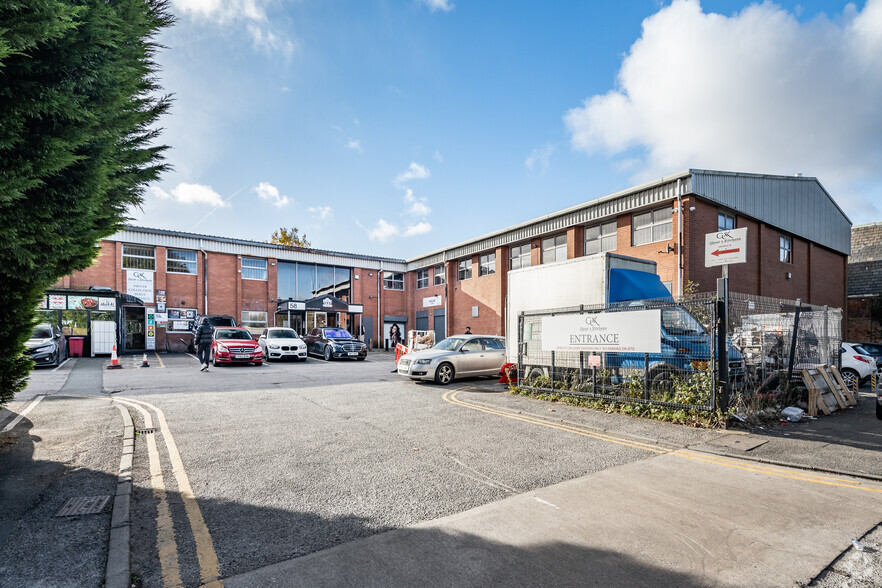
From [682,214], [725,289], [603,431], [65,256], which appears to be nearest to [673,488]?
[603,431]

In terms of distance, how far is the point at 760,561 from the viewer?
3.24 m

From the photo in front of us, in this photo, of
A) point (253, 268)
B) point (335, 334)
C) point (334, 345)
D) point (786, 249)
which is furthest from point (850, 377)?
point (253, 268)

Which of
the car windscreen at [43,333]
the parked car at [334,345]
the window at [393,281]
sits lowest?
the parked car at [334,345]

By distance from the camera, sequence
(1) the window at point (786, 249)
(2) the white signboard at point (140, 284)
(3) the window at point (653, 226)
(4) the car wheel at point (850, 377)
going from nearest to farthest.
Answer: (4) the car wheel at point (850, 377) → (3) the window at point (653, 226) → (1) the window at point (786, 249) → (2) the white signboard at point (140, 284)

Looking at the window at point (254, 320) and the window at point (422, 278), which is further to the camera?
the window at point (422, 278)

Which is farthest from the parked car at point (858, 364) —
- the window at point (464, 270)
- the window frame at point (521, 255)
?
the window at point (464, 270)

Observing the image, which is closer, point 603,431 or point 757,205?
point 603,431

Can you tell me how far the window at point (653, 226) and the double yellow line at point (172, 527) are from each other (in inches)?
728

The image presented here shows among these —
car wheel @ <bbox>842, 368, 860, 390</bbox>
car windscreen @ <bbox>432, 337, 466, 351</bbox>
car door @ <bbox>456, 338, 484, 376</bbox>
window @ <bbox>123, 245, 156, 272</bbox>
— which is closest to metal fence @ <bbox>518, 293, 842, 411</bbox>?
car wheel @ <bbox>842, 368, 860, 390</bbox>

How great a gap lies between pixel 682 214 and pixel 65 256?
18.9 m

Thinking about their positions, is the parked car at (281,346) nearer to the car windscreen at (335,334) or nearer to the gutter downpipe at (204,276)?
the car windscreen at (335,334)

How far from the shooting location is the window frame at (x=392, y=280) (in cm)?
3697

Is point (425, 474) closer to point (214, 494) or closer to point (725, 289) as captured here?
point (214, 494)

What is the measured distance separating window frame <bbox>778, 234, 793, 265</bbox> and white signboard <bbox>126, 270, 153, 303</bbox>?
3583 cm
